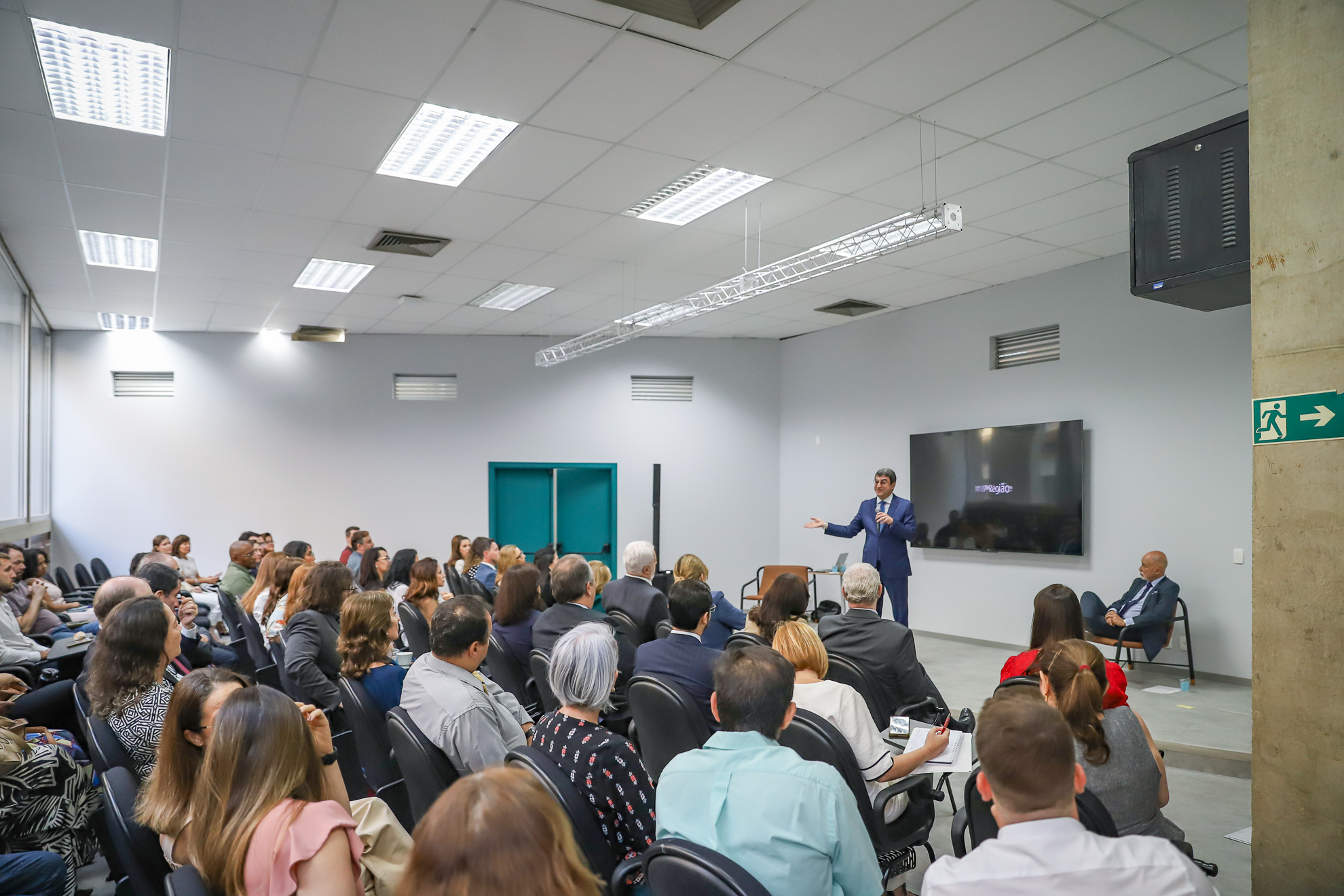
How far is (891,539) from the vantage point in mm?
6609

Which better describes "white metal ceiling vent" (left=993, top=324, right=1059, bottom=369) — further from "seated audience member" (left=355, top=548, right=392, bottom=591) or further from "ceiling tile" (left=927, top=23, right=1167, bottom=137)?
"seated audience member" (left=355, top=548, right=392, bottom=591)

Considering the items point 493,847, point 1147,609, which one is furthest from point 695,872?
point 1147,609

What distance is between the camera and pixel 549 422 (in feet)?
33.5

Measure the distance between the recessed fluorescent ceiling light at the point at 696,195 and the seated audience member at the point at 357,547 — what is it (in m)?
4.21

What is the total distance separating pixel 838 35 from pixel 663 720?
9.58 feet

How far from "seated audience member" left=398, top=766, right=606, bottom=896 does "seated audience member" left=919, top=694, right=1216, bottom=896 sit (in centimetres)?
69

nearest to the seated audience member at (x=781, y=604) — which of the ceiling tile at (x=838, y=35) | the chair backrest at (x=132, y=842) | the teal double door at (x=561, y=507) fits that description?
the ceiling tile at (x=838, y=35)

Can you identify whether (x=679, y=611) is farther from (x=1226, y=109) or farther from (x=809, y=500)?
(x=809, y=500)

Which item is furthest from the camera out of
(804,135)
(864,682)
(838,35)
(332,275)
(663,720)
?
(332,275)

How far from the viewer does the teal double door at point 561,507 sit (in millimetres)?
10227

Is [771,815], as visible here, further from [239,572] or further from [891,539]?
[239,572]

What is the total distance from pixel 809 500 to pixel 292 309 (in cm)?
Result: 636

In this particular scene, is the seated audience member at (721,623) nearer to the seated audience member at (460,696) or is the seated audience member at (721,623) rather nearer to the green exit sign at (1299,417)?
the seated audience member at (460,696)

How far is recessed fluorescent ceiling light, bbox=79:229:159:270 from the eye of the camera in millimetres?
6016
